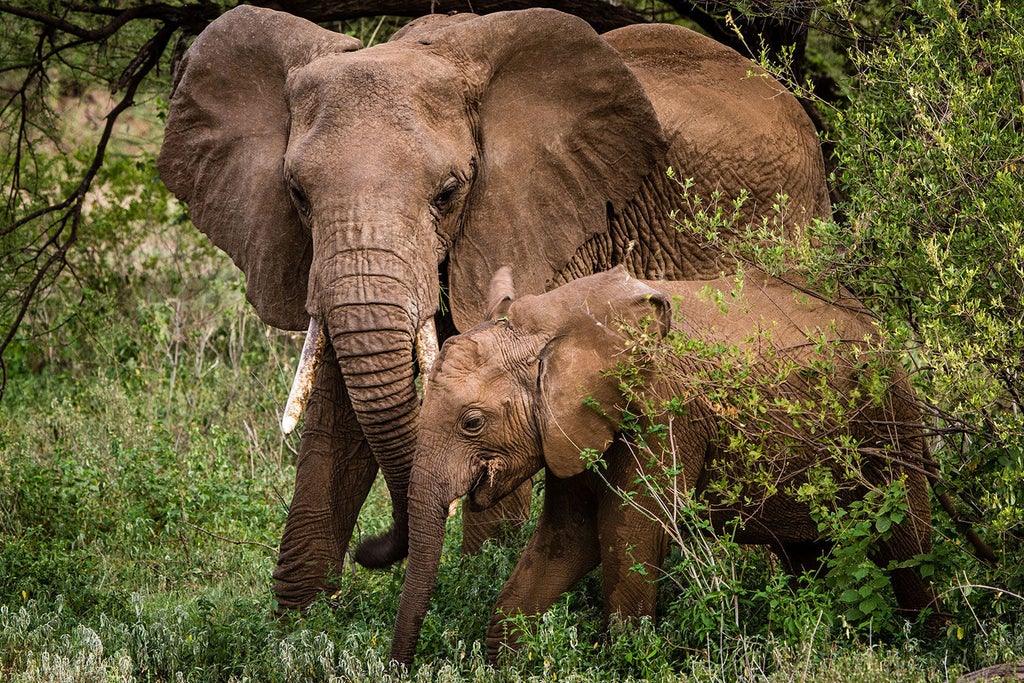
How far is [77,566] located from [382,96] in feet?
9.19

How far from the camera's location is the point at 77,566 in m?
7.33

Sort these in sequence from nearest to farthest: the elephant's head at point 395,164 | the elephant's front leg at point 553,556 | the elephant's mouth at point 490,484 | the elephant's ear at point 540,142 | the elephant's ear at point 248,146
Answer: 1. the elephant's mouth at point 490,484
2. the elephant's front leg at point 553,556
3. the elephant's head at point 395,164
4. the elephant's ear at point 540,142
5. the elephant's ear at point 248,146

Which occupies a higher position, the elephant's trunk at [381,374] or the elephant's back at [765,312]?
the elephant's back at [765,312]

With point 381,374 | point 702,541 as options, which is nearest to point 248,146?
point 381,374

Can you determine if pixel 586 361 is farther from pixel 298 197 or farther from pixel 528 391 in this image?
pixel 298 197

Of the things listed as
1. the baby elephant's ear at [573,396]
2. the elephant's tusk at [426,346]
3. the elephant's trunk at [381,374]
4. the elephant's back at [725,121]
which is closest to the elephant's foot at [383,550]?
the elephant's trunk at [381,374]

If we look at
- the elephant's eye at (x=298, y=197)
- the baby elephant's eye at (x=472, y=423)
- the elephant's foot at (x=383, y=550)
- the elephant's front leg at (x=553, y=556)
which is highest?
the elephant's eye at (x=298, y=197)

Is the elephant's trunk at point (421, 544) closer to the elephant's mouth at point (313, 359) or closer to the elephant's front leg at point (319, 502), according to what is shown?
the elephant's mouth at point (313, 359)

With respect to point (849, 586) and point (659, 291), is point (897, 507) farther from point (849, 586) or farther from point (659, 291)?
point (659, 291)

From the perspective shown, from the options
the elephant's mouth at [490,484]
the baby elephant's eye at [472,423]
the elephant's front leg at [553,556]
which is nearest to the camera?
the baby elephant's eye at [472,423]

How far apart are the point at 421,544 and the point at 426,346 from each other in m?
0.97

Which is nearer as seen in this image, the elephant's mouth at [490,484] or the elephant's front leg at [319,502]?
the elephant's mouth at [490,484]

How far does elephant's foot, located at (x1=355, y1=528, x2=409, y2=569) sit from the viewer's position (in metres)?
6.89

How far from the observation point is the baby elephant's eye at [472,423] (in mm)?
5254
